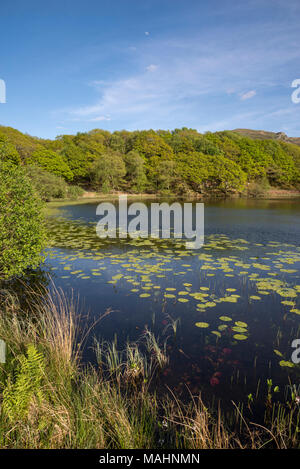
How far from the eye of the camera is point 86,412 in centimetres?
309

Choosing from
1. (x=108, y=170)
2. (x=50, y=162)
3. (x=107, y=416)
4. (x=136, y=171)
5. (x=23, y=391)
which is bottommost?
(x=107, y=416)

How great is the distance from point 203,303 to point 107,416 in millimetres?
4184

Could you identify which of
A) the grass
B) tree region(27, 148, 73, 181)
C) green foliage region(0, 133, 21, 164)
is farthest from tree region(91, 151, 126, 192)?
the grass

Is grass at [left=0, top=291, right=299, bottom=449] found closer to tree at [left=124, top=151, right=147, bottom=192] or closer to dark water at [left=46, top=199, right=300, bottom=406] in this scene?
dark water at [left=46, top=199, right=300, bottom=406]

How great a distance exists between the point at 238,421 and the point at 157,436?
116 cm

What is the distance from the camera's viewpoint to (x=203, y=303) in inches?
264

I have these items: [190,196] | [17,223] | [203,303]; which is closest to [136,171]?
[190,196]

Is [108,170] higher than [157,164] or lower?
lower

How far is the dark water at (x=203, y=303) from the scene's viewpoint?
4.31 meters

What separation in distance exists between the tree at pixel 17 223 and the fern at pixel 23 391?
176 inches

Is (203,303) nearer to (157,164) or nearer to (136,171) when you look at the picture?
(136,171)

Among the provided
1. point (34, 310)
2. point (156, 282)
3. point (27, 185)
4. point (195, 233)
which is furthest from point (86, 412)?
point (195, 233)

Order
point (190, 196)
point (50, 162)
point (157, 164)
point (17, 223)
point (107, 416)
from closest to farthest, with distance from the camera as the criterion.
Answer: point (107, 416) < point (17, 223) < point (50, 162) < point (190, 196) < point (157, 164)

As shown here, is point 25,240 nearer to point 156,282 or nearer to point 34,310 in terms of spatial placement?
point 34,310
